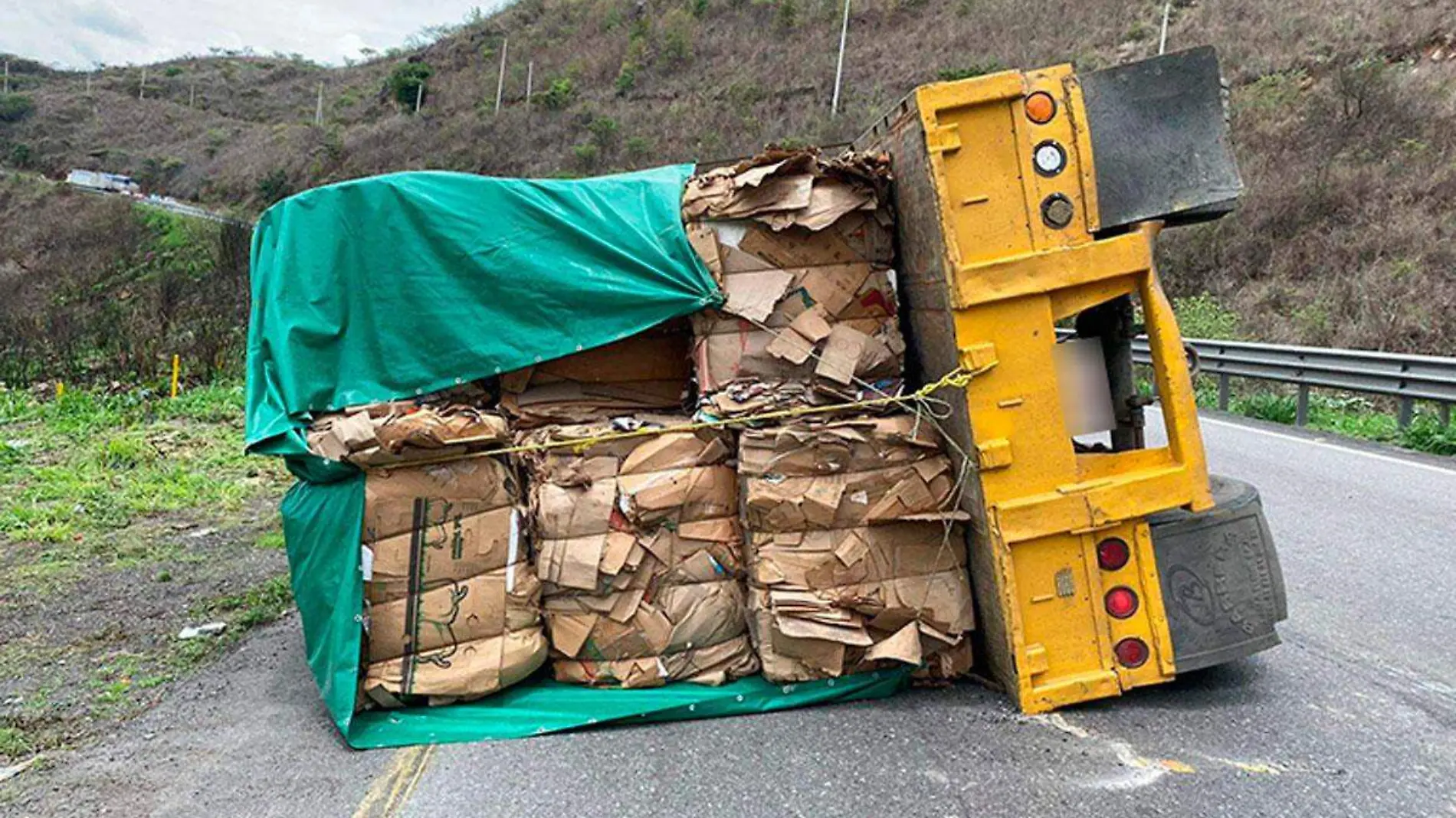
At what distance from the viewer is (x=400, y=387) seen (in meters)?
4.00

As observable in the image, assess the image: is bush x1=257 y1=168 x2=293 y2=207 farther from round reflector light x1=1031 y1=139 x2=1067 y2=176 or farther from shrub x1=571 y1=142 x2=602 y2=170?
round reflector light x1=1031 y1=139 x2=1067 y2=176

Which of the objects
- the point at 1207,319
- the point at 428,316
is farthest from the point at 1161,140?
the point at 1207,319

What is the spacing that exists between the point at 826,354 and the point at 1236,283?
15.6 meters

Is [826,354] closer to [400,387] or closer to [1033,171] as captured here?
[1033,171]

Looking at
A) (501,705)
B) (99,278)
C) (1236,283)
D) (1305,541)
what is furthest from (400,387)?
(99,278)

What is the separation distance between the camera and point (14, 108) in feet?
194

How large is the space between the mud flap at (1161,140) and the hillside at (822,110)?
11695 mm

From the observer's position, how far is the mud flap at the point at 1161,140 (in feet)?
11.2

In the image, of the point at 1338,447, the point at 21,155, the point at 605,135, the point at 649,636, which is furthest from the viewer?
the point at 21,155

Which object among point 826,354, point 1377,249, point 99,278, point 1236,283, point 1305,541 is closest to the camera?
point 826,354

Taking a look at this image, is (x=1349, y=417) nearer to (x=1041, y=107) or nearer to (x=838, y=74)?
(x=1041, y=107)

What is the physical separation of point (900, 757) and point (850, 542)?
836mm

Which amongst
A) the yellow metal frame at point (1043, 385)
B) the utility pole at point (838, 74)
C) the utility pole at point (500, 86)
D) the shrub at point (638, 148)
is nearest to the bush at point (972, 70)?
Answer: the utility pole at point (838, 74)

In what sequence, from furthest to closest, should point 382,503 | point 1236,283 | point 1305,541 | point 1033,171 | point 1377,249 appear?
point 1236,283, point 1377,249, point 1305,541, point 382,503, point 1033,171
